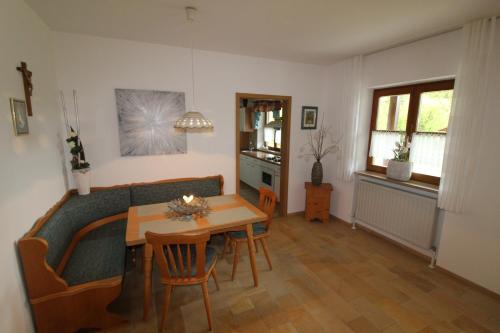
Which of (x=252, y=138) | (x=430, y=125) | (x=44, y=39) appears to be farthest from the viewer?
(x=252, y=138)

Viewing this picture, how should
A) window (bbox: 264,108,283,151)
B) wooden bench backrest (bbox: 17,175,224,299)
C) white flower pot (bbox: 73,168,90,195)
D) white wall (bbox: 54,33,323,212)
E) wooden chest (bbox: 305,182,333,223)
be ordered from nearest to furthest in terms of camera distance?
wooden bench backrest (bbox: 17,175,224,299) < white flower pot (bbox: 73,168,90,195) < white wall (bbox: 54,33,323,212) < wooden chest (bbox: 305,182,333,223) < window (bbox: 264,108,283,151)

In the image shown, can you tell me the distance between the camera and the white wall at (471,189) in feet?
7.38

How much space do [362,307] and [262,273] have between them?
100 cm

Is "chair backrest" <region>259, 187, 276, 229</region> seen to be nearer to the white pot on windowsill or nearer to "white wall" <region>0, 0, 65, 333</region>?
the white pot on windowsill

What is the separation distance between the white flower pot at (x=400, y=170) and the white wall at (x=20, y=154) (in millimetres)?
3816

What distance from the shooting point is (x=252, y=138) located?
21.4ft

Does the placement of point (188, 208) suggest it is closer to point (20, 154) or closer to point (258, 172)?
point (20, 154)

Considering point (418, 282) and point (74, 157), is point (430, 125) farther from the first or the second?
point (74, 157)

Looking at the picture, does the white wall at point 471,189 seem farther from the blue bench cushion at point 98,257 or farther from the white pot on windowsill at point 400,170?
the blue bench cushion at point 98,257

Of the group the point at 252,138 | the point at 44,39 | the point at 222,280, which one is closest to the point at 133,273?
the point at 222,280

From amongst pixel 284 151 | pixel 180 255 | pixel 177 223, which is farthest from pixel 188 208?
pixel 284 151

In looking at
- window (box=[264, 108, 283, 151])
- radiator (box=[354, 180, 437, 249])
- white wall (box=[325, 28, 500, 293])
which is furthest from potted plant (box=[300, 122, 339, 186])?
window (box=[264, 108, 283, 151])

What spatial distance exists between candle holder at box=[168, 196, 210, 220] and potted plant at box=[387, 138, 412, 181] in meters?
2.47

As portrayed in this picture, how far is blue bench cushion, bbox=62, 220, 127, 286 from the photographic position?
1826 mm
